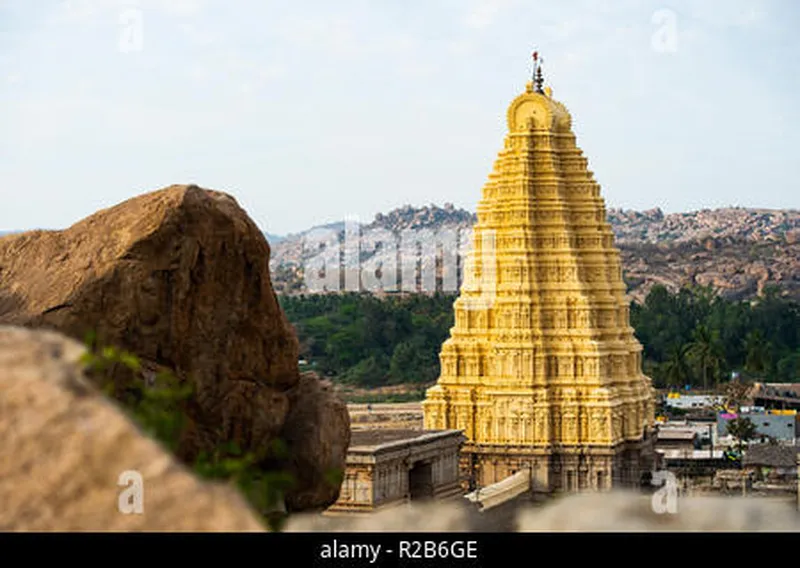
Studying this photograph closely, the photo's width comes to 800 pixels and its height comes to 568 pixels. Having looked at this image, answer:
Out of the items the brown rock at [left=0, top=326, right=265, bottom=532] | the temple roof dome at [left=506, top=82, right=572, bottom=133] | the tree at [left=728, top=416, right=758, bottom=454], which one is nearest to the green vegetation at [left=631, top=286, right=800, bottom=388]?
the tree at [left=728, top=416, right=758, bottom=454]

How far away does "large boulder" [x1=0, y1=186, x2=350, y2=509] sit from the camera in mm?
11586

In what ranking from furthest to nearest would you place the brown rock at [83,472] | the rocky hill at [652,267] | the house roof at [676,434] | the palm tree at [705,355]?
1. the rocky hill at [652,267]
2. the palm tree at [705,355]
3. the house roof at [676,434]
4. the brown rock at [83,472]

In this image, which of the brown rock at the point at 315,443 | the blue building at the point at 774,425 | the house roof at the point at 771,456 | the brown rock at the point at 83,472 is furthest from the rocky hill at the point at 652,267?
the brown rock at the point at 83,472

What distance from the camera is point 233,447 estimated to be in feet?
32.1

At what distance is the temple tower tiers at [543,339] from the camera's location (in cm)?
4391

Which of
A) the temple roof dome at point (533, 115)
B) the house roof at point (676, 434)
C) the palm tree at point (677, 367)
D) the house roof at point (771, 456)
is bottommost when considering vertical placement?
the house roof at point (771, 456)

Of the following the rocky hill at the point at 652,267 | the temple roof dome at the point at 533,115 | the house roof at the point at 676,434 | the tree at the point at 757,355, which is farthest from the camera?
the rocky hill at the point at 652,267

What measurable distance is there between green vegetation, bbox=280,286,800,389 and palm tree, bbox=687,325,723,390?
2.3 inches

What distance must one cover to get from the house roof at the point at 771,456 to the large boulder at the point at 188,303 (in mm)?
42294

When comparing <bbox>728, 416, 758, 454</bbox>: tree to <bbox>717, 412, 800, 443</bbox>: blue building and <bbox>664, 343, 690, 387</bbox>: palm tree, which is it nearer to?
<bbox>717, 412, 800, 443</bbox>: blue building

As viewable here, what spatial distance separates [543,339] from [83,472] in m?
38.2

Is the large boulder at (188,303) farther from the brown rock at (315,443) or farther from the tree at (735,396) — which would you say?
the tree at (735,396)

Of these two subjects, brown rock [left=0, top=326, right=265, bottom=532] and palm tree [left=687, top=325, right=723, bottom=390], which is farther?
palm tree [left=687, top=325, right=723, bottom=390]
